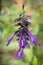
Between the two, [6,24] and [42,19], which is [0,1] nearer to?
[6,24]

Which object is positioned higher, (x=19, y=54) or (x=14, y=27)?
(x=14, y=27)

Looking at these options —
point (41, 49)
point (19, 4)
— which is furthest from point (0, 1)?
point (41, 49)

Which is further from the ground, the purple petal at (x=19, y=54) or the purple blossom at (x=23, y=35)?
the purple blossom at (x=23, y=35)

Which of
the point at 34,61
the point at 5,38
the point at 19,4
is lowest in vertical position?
the point at 34,61

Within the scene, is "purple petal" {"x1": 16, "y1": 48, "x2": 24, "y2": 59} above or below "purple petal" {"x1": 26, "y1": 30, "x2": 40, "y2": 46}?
below

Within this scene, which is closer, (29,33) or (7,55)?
(29,33)

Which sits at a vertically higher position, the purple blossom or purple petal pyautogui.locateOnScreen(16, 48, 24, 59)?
the purple blossom

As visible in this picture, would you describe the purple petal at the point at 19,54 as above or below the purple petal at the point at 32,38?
below

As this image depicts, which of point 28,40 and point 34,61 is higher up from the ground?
point 28,40
